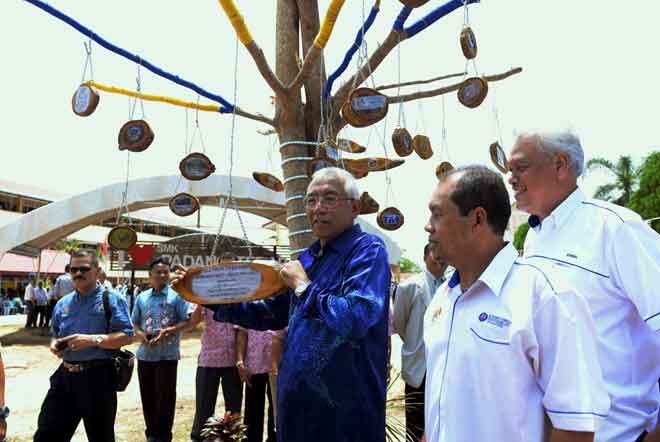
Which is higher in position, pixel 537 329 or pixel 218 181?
pixel 218 181

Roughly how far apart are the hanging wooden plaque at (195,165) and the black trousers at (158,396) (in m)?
1.73

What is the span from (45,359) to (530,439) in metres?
12.1

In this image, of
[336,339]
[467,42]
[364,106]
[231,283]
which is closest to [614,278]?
[336,339]

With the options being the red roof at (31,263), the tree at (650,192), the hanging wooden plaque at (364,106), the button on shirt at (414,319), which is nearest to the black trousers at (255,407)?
the button on shirt at (414,319)

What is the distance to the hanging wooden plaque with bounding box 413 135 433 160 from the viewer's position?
5398 millimetres

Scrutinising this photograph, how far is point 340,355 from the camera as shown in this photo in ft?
6.72

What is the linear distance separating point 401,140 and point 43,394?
650cm

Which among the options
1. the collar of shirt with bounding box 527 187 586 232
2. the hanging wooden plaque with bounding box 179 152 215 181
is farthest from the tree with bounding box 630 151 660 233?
the collar of shirt with bounding box 527 187 586 232

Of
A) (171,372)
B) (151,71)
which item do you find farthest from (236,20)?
(171,372)

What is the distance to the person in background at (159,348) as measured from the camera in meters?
4.98

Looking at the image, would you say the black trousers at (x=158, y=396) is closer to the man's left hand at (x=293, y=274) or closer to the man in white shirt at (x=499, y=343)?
the man's left hand at (x=293, y=274)

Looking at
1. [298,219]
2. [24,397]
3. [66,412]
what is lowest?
[24,397]

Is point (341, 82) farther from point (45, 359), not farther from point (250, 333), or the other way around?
→ point (45, 359)

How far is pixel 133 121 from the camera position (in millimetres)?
4707
